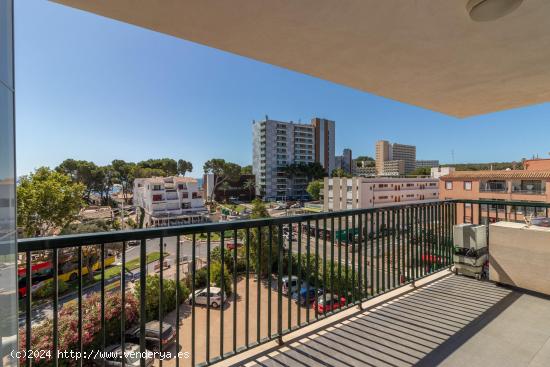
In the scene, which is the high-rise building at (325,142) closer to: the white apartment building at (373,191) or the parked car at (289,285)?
the white apartment building at (373,191)

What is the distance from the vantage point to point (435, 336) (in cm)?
167

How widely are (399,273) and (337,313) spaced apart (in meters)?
0.87

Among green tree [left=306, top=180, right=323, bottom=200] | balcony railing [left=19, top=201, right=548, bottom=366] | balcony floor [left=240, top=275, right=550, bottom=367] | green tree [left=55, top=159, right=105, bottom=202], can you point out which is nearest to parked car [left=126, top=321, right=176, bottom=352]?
balcony railing [left=19, top=201, right=548, bottom=366]

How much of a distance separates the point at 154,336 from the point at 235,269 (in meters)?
0.89

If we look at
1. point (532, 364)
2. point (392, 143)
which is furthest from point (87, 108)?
point (392, 143)

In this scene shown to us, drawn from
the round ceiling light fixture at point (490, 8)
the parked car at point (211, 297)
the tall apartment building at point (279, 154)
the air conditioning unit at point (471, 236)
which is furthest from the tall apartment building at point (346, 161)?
the round ceiling light fixture at point (490, 8)

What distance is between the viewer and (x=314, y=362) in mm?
1468

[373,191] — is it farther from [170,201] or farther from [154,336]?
[154,336]

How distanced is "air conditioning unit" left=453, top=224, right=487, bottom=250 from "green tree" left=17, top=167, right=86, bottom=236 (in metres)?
15.2

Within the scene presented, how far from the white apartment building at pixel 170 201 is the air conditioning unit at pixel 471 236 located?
80.5 ft

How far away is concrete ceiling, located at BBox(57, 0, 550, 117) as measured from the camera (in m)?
1.36

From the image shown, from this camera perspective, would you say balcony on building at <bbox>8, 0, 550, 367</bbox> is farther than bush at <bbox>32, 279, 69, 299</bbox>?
Yes

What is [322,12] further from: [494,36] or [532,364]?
[532,364]

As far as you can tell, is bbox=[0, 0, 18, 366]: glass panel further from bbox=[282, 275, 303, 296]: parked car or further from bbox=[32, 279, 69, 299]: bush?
bbox=[282, 275, 303, 296]: parked car
